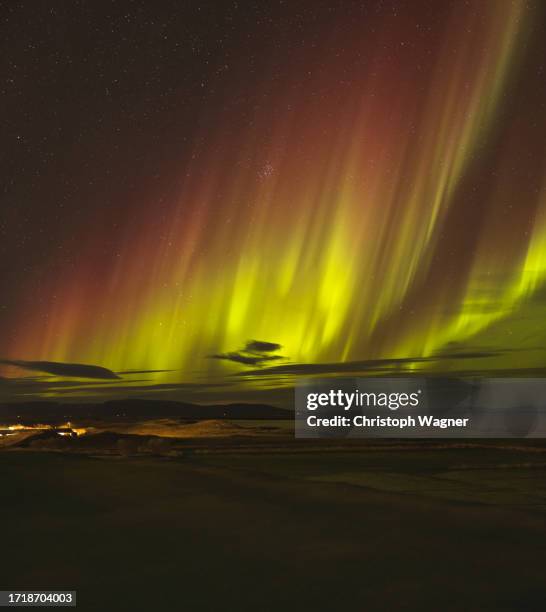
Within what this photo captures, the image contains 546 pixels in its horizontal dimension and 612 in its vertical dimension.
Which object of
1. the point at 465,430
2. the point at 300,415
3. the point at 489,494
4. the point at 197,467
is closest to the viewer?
the point at 489,494

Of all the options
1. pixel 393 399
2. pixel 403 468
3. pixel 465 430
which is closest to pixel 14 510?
pixel 403 468

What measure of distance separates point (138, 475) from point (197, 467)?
2437mm

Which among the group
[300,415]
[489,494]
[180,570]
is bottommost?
[180,570]

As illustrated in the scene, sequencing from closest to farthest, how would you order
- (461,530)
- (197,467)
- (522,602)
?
(522,602)
(461,530)
(197,467)

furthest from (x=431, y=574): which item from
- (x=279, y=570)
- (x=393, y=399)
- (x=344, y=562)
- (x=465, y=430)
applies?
(x=465, y=430)

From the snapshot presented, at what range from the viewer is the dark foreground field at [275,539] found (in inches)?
259

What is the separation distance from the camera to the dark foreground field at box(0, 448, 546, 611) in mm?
6566

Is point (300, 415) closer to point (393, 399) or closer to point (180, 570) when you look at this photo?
point (393, 399)

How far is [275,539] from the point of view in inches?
351

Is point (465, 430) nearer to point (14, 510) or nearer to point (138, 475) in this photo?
point (138, 475)

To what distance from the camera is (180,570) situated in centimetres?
739

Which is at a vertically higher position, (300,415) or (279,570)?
(300,415)

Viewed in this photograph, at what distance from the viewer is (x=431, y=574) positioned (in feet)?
23.4

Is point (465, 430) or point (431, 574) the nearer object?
point (431, 574)
